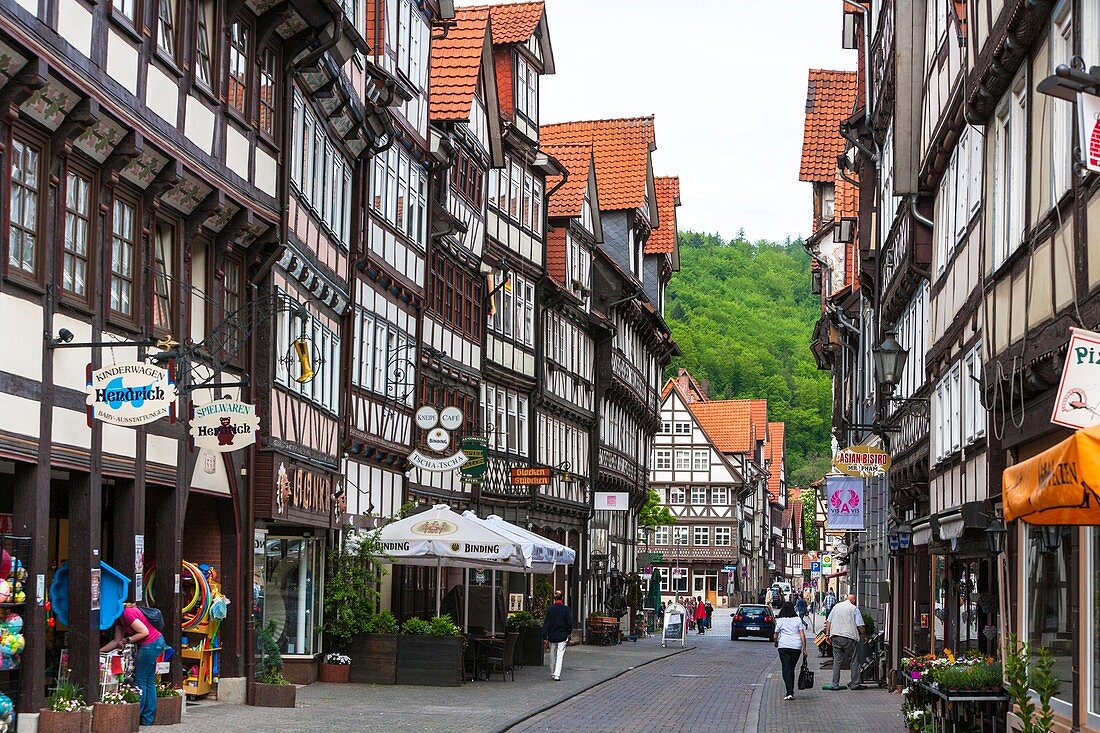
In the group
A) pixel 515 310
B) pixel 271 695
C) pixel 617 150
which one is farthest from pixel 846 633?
pixel 617 150

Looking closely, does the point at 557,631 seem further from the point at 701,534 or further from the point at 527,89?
the point at 701,534

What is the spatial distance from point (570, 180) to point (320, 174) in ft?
80.5

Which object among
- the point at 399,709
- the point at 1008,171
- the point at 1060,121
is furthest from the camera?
the point at 399,709

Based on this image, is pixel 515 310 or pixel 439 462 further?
pixel 515 310

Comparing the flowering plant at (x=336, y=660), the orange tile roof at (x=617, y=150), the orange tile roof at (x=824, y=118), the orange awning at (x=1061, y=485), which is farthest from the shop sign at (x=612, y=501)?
the orange awning at (x=1061, y=485)

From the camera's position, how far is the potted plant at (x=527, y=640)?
106 ft

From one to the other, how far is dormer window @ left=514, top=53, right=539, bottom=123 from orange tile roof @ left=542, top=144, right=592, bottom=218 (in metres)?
3.19

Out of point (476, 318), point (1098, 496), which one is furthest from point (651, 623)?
→ point (1098, 496)

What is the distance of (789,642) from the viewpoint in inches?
1075

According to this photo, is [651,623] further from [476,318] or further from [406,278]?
[406,278]

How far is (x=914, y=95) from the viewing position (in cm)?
2525

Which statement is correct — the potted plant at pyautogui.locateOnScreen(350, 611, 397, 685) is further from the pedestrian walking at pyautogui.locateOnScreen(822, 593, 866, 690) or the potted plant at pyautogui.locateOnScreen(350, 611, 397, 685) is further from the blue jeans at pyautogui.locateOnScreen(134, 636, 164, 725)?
the blue jeans at pyautogui.locateOnScreen(134, 636, 164, 725)

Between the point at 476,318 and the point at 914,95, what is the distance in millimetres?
15035

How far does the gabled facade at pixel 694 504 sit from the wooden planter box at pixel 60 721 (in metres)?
81.8
